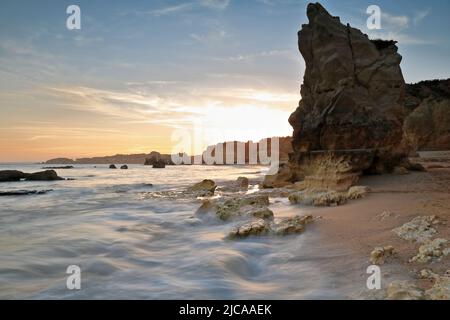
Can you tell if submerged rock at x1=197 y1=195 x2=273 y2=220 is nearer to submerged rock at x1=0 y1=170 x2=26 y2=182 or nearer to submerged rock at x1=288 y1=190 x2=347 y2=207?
submerged rock at x1=288 y1=190 x2=347 y2=207

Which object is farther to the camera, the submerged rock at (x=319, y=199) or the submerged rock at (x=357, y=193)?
the submerged rock at (x=357, y=193)

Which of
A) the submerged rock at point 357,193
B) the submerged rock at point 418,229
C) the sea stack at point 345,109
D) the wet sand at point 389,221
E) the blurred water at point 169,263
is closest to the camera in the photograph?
the wet sand at point 389,221

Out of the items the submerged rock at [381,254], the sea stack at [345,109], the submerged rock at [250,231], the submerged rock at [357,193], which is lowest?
the submerged rock at [250,231]

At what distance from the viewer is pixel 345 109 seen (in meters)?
12.9

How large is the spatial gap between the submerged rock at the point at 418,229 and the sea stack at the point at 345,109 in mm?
5797

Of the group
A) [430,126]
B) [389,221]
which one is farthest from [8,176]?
[430,126]

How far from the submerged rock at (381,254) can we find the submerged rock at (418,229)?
0.60 m

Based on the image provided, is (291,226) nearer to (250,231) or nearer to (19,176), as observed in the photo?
(250,231)

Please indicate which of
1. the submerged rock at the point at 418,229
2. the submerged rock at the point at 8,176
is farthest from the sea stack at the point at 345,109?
the submerged rock at the point at 8,176

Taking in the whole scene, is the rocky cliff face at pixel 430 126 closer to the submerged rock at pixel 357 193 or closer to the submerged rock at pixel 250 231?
the submerged rock at pixel 357 193

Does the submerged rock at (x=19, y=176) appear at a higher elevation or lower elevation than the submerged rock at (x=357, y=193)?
lower

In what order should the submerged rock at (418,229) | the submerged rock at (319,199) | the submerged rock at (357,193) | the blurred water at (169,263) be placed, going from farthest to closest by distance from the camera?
the submerged rock at (357,193) < the submerged rock at (319,199) < the submerged rock at (418,229) < the blurred water at (169,263)

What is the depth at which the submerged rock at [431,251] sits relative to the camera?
3817 millimetres
